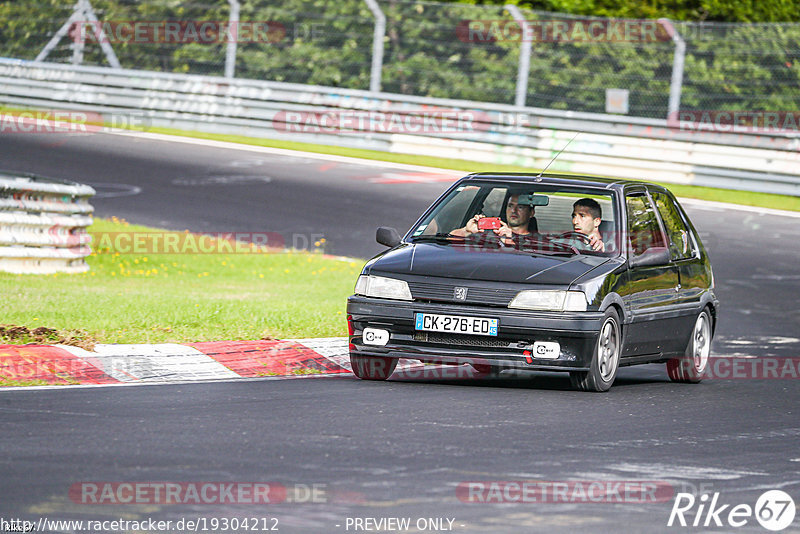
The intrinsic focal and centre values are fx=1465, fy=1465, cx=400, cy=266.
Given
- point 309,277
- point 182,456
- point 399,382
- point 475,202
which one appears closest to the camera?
point 182,456

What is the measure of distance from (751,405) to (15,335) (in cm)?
509

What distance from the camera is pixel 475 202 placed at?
1080 cm

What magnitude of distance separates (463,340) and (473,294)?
301 mm

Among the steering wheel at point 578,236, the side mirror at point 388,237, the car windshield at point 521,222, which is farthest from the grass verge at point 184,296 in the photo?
the steering wheel at point 578,236

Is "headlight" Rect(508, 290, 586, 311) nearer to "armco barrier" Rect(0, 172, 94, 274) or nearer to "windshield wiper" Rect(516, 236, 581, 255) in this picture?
"windshield wiper" Rect(516, 236, 581, 255)

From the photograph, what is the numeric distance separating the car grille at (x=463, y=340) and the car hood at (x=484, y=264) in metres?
0.39

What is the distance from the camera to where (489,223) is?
10.6m

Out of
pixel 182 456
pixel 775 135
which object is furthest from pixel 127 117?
pixel 182 456

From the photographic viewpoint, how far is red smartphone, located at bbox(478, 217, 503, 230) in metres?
10.5

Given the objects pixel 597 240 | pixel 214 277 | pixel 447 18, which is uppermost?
pixel 447 18

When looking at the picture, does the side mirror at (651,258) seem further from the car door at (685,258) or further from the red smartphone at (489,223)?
the red smartphone at (489,223)

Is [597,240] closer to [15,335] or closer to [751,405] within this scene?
[751,405]

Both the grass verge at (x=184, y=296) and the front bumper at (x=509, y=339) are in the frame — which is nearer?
the front bumper at (x=509, y=339)

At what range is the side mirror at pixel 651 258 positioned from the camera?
10.2 meters
